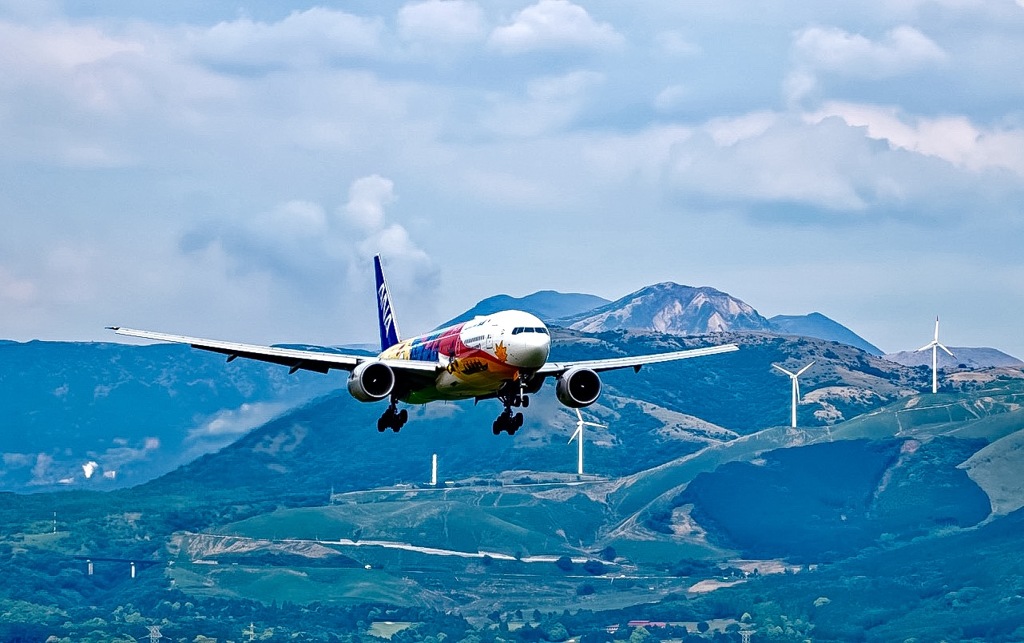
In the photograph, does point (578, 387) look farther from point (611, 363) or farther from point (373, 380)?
point (373, 380)

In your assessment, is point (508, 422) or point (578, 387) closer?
point (578, 387)

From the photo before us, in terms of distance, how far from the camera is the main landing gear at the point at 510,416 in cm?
12606

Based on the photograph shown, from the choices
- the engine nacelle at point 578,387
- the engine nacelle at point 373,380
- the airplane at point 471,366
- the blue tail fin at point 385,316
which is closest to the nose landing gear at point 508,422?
the airplane at point 471,366

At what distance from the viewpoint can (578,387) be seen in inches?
5128

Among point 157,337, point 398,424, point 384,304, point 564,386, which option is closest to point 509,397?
point 564,386

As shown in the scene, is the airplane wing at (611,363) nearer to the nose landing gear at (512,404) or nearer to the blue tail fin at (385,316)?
the nose landing gear at (512,404)

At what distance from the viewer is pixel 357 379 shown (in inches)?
5157

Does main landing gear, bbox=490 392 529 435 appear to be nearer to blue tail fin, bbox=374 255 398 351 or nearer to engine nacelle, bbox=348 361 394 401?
engine nacelle, bbox=348 361 394 401

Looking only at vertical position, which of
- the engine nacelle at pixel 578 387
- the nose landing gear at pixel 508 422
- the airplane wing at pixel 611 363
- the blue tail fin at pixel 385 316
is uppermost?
the blue tail fin at pixel 385 316

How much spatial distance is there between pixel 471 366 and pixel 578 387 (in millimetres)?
8515

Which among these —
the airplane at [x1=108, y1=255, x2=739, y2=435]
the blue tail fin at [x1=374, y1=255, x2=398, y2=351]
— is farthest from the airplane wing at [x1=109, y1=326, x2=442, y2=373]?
the blue tail fin at [x1=374, y1=255, x2=398, y2=351]

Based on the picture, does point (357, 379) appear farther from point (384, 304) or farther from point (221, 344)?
point (384, 304)

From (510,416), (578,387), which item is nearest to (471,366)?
(510,416)

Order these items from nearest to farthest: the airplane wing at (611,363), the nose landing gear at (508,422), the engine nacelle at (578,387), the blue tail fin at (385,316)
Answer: the engine nacelle at (578,387)
the nose landing gear at (508,422)
the airplane wing at (611,363)
the blue tail fin at (385,316)
